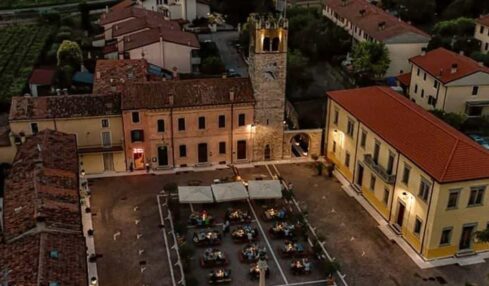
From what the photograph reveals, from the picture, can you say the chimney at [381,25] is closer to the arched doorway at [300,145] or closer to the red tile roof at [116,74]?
the arched doorway at [300,145]

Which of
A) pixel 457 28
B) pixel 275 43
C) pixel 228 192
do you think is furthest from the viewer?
pixel 457 28

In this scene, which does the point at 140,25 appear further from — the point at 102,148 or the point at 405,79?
the point at 405,79

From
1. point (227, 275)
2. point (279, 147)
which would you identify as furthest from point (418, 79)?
point (227, 275)

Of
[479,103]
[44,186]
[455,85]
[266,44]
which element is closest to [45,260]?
[44,186]

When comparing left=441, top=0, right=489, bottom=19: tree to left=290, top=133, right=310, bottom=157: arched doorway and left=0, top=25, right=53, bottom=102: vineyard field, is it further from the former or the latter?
left=0, top=25, right=53, bottom=102: vineyard field

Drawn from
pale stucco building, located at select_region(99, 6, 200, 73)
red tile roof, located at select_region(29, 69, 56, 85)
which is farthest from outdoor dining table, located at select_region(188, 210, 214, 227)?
red tile roof, located at select_region(29, 69, 56, 85)

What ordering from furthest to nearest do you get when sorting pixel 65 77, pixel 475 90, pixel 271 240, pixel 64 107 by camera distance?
pixel 65 77
pixel 475 90
pixel 64 107
pixel 271 240

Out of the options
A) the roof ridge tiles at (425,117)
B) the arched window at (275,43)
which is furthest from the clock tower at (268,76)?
the roof ridge tiles at (425,117)

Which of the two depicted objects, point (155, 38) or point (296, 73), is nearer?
point (296, 73)
